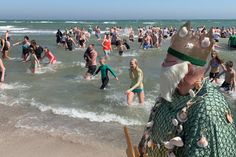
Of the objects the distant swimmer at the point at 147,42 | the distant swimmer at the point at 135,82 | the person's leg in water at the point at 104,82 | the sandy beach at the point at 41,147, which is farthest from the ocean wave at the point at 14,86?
the distant swimmer at the point at 147,42

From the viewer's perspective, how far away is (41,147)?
6.93 metres

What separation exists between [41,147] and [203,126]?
5376 mm

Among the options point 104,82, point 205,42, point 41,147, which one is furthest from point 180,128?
point 104,82

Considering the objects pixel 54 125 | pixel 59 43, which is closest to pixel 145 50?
pixel 59 43

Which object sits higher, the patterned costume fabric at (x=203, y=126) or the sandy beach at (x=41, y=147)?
the patterned costume fabric at (x=203, y=126)

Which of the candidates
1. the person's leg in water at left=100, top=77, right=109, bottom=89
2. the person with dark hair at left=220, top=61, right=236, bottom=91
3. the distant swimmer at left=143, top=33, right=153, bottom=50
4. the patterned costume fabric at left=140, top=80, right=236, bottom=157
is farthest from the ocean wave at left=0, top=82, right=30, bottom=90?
the distant swimmer at left=143, top=33, right=153, bottom=50

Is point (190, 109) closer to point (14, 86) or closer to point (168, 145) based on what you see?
point (168, 145)

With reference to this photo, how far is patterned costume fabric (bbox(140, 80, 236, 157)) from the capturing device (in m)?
1.95

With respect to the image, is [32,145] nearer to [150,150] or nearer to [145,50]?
[150,150]

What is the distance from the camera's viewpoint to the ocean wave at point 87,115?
8797 millimetres

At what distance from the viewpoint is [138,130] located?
8.01 meters

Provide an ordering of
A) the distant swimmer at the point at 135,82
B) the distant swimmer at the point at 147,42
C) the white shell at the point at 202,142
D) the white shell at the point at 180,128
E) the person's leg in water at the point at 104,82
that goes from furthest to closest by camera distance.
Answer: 1. the distant swimmer at the point at 147,42
2. the person's leg in water at the point at 104,82
3. the distant swimmer at the point at 135,82
4. the white shell at the point at 180,128
5. the white shell at the point at 202,142

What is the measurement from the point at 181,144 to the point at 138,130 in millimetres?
6032

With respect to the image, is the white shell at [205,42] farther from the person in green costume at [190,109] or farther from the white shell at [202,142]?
the white shell at [202,142]
